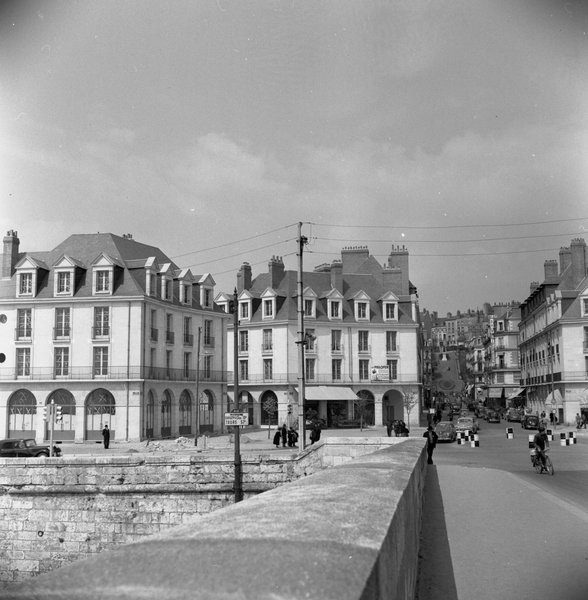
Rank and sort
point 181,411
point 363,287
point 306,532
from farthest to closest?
point 363,287 → point 181,411 → point 306,532

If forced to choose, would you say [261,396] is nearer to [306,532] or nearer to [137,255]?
[137,255]

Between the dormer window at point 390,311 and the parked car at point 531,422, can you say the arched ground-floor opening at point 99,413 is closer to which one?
the dormer window at point 390,311

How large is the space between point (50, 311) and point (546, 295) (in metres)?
40.3

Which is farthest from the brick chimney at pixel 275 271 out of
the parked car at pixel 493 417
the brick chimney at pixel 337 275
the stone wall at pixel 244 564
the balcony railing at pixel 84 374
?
the stone wall at pixel 244 564

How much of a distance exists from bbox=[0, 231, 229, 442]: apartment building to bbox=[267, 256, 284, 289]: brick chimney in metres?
12.5

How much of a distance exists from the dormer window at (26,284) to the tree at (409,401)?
26.0 meters

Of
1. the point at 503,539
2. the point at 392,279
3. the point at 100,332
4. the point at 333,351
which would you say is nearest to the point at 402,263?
the point at 392,279

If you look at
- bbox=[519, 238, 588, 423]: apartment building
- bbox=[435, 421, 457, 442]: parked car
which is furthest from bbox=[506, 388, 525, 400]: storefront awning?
bbox=[435, 421, 457, 442]: parked car

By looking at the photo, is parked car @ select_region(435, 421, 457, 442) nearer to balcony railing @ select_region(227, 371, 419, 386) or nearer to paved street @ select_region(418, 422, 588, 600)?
balcony railing @ select_region(227, 371, 419, 386)

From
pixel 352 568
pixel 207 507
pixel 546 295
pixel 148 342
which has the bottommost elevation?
pixel 207 507

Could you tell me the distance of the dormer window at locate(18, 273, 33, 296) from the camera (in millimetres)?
38875

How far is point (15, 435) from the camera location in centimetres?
3694

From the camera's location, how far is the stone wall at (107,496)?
17375 mm

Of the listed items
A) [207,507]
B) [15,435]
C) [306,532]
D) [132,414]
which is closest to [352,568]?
[306,532]
